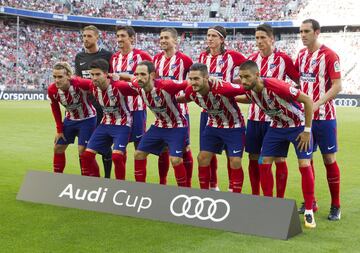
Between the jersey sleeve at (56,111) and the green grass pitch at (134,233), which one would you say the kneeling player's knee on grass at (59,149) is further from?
the green grass pitch at (134,233)

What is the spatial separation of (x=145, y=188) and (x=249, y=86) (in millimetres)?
1541

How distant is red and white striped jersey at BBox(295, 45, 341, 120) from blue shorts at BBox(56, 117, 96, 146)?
2.97 meters

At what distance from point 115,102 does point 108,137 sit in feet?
1.55

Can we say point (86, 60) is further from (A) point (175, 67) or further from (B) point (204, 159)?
(B) point (204, 159)

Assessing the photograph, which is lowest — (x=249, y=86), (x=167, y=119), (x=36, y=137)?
(x=36, y=137)

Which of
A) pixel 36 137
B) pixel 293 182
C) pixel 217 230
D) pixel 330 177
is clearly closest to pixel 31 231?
pixel 217 230

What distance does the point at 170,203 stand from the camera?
5.49m

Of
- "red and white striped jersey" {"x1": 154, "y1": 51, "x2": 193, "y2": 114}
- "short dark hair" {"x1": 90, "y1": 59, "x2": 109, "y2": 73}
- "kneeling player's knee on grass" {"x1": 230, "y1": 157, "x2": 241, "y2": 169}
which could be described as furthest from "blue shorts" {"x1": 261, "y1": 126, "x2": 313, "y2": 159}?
"short dark hair" {"x1": 90, "y1": 59, "x2": 109, "y2": 73}

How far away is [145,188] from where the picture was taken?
18.6 feet

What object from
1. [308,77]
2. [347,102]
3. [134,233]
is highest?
[308,77]

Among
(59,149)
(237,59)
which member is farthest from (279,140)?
(59,149)

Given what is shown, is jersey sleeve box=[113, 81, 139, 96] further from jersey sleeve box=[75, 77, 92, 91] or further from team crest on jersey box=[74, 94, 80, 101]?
team crest on jersey box=[74, 94, 80, 101]

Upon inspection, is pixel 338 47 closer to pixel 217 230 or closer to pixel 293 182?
pixel 293 182

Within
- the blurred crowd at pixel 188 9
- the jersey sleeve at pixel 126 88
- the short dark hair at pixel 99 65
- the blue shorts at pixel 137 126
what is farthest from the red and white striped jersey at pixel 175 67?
the blurred crowd at pixel 188 9
